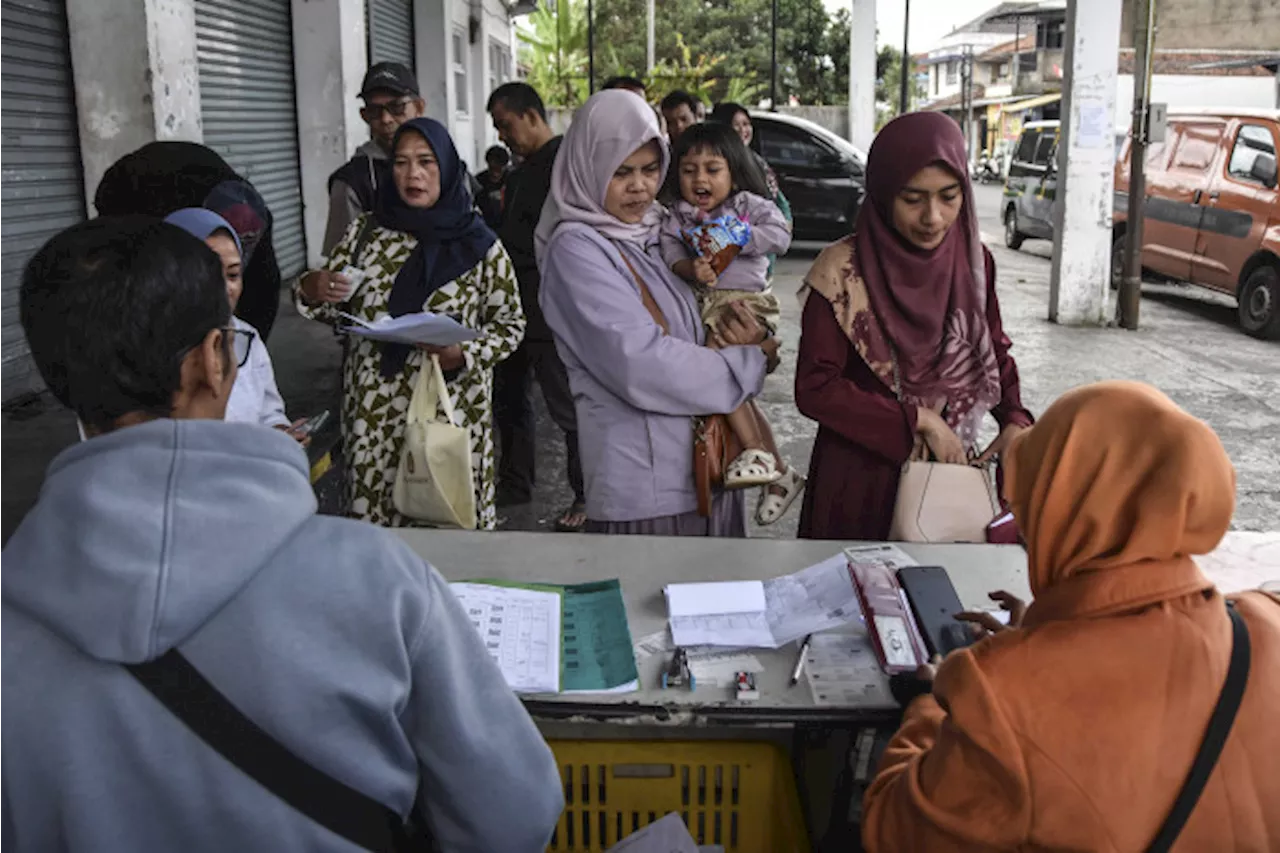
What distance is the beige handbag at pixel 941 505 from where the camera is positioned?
2529 millimetres

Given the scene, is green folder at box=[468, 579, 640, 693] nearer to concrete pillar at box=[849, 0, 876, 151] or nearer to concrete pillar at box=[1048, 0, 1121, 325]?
concrete pillar at box=[1048, 0, 1121, 325]

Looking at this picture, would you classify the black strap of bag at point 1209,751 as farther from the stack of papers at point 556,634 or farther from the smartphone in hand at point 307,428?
the smartphone in hand at point 307,428

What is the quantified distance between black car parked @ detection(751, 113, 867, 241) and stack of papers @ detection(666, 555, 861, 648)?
12.0 meters

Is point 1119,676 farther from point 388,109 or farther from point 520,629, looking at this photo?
point 388,109

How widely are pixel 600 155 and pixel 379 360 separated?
109 cm

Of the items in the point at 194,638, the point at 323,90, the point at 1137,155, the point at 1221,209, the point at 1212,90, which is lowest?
the point at 194,638

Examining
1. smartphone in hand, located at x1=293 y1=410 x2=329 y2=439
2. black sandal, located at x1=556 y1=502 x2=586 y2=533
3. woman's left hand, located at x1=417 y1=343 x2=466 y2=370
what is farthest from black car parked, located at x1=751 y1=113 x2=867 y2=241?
smartphone in hand, located at x1=293 y1=410 x2=329 y2=439

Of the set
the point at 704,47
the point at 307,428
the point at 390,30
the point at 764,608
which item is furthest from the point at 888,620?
the point at 704,47

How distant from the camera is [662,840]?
5.85 feet

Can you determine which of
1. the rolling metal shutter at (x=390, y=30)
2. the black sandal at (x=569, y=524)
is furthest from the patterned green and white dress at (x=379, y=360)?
the rolling metal shutter at (x=390, y=30)

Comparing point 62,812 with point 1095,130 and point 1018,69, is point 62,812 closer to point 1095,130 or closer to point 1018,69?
point 1095,130

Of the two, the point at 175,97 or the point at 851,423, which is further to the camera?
the point at 175,97

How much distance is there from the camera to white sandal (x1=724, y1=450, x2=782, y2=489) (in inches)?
106

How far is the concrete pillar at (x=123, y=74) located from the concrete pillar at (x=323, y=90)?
3.47m
